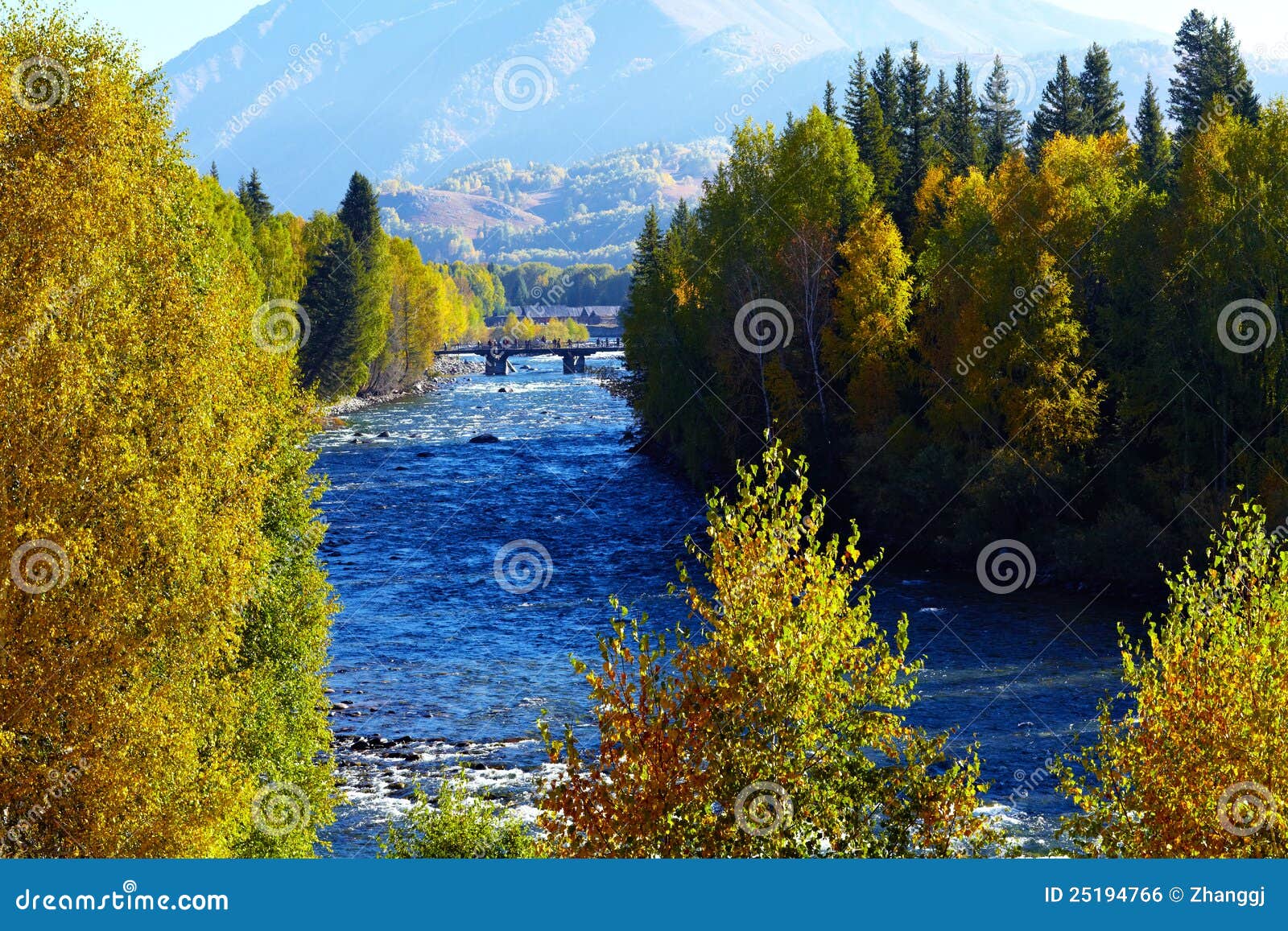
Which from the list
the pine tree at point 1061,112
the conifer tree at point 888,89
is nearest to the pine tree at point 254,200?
the conifer tree at point 888,89

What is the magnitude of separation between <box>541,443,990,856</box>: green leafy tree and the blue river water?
8.34 metres

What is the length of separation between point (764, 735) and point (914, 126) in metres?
64.0

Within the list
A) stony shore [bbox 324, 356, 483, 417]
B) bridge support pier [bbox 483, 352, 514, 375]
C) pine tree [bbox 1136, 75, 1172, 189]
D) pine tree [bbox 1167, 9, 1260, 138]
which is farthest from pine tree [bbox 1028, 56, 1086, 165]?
bridge support pier [bbox 483, 352, 514, 375]

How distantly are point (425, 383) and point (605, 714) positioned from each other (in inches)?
5055

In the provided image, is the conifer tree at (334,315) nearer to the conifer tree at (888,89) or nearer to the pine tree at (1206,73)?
the conifer tree at (888,89)

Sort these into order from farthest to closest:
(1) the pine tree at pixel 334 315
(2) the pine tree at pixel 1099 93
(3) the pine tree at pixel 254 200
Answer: (3) the pine tree at pixel 254 200
(1) the pine tree at pixel 334 315
(2) the pine tree at pixel 1099 93

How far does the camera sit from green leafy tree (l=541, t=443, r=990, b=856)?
13.0 metres

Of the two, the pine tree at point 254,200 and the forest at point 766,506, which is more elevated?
the pine tree at point 254,200

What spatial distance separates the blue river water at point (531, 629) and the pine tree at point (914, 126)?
2157 centimetres

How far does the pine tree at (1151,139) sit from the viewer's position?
60031 millimetres

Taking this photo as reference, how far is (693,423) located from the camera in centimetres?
6512

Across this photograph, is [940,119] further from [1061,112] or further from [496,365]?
[496,365]

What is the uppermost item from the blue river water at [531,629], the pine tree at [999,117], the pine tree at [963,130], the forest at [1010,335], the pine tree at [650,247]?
the pine tree at [999,117]

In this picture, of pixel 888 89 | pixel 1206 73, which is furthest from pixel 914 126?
pixel 1206 73
